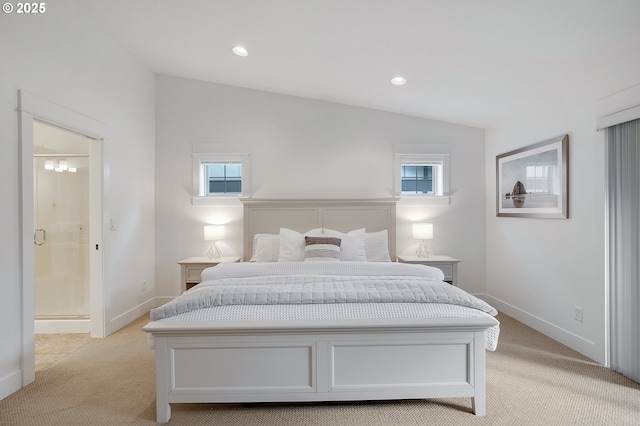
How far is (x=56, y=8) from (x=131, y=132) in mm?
1346

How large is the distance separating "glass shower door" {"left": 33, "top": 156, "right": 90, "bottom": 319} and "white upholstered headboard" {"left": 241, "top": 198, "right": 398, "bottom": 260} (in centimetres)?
182

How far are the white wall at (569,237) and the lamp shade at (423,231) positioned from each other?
874 mm

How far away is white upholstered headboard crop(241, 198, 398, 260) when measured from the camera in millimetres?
4250

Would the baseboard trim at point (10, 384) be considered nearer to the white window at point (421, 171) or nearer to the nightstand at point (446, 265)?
the nightstand at point (446, 265)

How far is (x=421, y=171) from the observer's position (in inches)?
178

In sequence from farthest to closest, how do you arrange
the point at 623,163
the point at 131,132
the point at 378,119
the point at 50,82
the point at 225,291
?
1. the point at 378,119
2. the point at 131,132
3. the point at 50,82
4. the point at 623,163
5. the point at 225,291

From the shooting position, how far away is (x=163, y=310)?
6.55ft

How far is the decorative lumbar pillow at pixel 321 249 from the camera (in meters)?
3.47

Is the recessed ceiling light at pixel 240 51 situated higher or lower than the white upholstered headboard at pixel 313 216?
higher

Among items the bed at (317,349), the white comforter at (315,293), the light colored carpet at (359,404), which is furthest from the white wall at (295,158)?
the bed at (317,349)

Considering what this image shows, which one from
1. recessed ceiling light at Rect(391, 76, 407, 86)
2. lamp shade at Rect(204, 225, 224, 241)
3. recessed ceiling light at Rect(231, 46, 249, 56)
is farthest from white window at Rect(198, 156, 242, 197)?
recessed ceiling light at Rect(391, 76, 407, 86)

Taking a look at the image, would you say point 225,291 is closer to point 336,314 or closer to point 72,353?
point 336,314

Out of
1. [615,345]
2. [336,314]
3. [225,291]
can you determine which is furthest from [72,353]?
[615,345]

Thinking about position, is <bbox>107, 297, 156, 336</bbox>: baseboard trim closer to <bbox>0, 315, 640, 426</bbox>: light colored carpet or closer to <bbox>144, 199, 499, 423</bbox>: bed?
<bbox>0, 315, 640, 426</bbox>: light colored carpet
